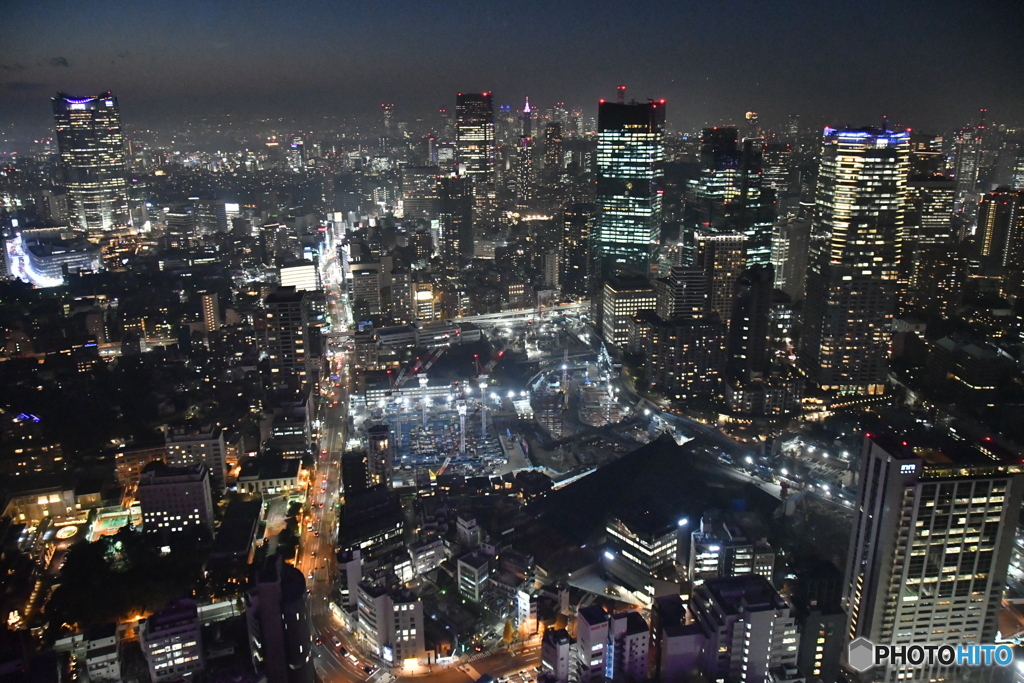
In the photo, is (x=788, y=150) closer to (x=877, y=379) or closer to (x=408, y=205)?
(x=877, y=379)

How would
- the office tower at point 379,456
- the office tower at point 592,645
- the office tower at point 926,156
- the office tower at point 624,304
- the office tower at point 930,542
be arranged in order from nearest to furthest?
the office tower at point 930,542 → the office tower at point 592,645 → the office tower at point 379,456 → the office tower at point 926,156 → the office tower at point 624,304

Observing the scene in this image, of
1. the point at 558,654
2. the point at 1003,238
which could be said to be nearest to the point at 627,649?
the point at 558,654

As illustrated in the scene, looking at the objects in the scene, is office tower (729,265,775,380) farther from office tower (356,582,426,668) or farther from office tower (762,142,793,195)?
office tower (356,582,426,668)

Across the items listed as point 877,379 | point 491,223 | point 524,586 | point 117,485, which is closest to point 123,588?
point 117,485

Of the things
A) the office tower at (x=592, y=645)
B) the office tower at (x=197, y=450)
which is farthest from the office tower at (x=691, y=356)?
the office tower at (x=197, y=450)

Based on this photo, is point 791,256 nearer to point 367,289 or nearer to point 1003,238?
point 1003,238

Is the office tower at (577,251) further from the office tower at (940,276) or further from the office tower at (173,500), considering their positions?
the office tower at (173,500)
